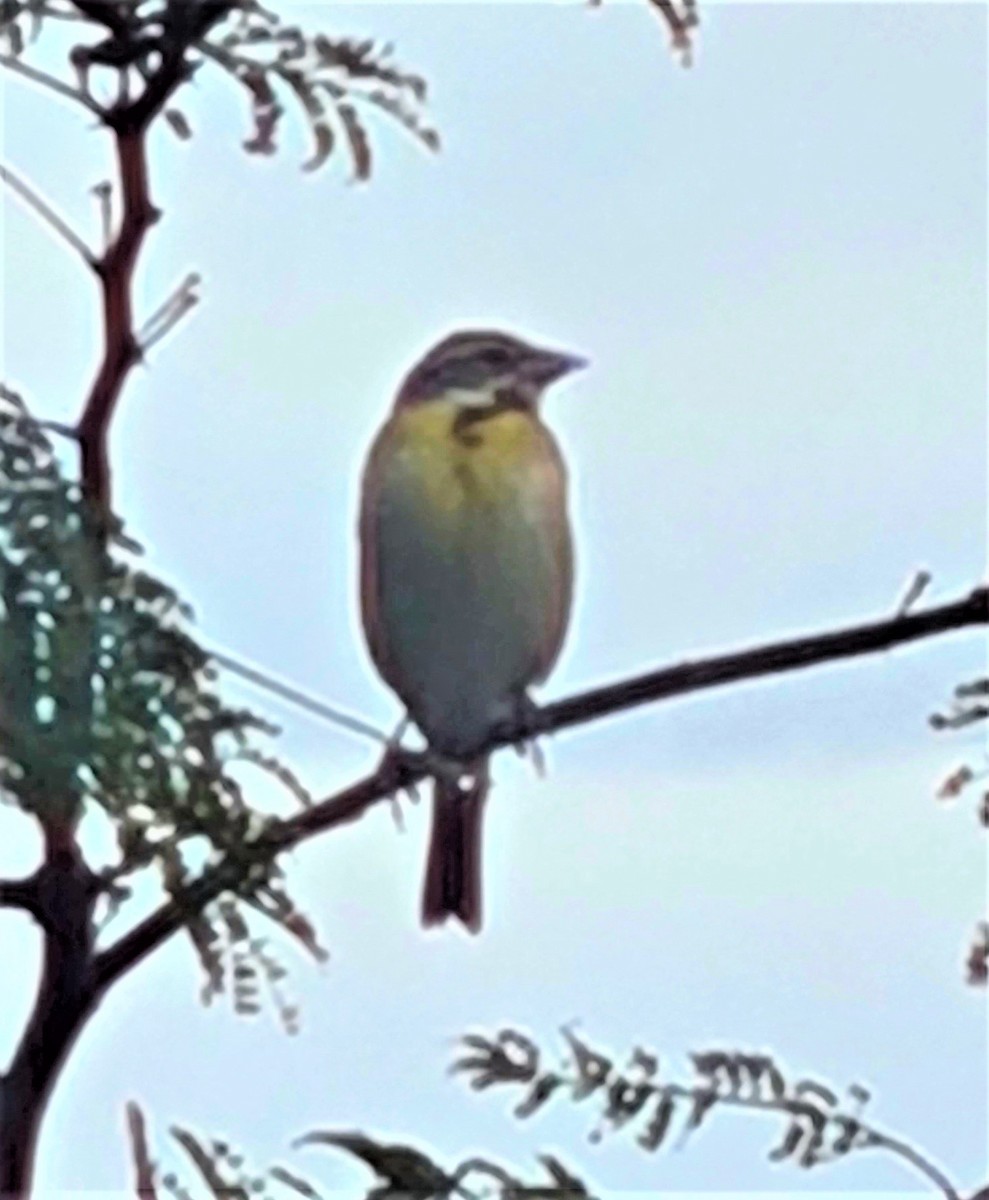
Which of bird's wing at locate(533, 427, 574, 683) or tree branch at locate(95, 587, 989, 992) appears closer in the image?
tree branch at locate(95, 587, 989, 992)

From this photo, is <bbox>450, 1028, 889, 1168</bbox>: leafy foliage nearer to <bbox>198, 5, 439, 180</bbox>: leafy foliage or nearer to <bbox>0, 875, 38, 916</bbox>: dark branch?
<bbox>0, 875, 38, 916</bbox>: dark branch

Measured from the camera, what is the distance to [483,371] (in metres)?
0.62

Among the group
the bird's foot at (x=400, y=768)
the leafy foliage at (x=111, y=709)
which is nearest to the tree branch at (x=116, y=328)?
the leafy foliage at (x=111, y=709)

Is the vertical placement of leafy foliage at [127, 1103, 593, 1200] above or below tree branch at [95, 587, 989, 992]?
below

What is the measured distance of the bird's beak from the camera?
0.62 meters

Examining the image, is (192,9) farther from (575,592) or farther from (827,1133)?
(827,1133)

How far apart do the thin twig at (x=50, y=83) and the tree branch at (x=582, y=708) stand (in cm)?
19

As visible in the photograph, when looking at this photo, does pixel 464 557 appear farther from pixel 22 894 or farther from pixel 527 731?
pixel 22 894

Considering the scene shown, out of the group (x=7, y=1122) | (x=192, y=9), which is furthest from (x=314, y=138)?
(x=7, y=1122)

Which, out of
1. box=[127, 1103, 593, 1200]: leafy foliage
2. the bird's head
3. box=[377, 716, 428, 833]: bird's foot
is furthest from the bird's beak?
box=[127, 1103, 593, 1200]: leafy foliage

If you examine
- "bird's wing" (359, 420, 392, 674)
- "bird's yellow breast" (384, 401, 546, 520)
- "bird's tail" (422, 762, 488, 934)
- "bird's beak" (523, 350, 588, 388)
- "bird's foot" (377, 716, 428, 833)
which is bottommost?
"bird's tail" (422, 762, 488, 934)

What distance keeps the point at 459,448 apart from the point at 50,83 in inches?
5.9

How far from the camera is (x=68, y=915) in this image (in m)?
0.56

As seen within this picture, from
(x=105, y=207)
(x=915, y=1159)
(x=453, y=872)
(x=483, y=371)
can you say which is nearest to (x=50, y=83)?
(x=105, y=207)
